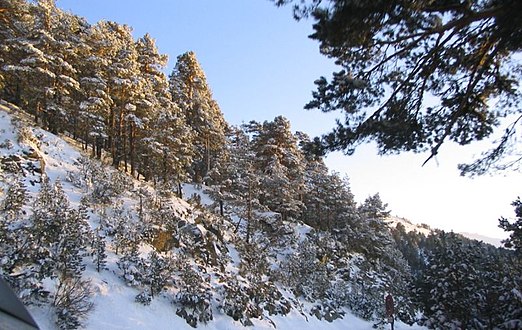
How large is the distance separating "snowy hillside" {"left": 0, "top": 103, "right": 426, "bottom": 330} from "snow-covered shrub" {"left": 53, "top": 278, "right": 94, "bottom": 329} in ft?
0.52

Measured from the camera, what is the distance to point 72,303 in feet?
26.6

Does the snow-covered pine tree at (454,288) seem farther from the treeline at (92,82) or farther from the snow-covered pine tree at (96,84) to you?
the snow-covered pine tree at (96,84)

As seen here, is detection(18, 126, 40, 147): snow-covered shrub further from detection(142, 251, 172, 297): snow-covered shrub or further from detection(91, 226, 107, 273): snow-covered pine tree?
detection(142, 251, 172, 297): snow-covered shrub

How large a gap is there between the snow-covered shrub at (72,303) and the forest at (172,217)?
48 millimetres

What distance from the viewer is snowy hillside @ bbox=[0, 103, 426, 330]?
9.70 metres

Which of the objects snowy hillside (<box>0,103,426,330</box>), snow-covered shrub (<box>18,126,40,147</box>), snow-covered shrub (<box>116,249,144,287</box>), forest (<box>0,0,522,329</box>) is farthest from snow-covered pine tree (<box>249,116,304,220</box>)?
snow-covered shrub (<box>116,249,144,287</box>)

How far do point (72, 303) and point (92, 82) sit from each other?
18.6m

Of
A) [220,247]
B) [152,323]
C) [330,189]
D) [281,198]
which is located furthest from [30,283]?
[330,189]

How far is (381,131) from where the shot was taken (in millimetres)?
8305

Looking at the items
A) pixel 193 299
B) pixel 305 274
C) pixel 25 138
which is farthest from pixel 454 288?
pixel 25 138

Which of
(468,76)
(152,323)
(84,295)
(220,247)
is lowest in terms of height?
(152,323)

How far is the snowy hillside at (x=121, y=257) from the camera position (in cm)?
970

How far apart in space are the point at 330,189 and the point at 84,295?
35.2 metres

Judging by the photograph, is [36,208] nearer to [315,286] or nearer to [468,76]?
[468,76]
